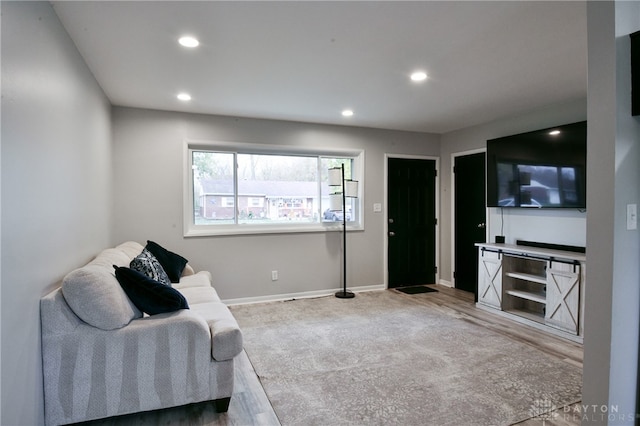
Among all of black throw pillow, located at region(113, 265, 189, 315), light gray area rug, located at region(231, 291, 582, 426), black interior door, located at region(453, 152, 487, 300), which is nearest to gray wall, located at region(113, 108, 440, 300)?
black interior door, located at region(453, 152, 487, 300)

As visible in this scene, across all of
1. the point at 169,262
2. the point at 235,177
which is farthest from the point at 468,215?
the point at 169,262

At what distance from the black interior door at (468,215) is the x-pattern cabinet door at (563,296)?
1397mm

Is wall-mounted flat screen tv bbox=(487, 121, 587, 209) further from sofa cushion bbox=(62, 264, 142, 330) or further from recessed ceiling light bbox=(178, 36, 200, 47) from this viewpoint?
sofa cushion bbox=(62, 264, 142, 330)

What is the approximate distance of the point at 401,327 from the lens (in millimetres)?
3674

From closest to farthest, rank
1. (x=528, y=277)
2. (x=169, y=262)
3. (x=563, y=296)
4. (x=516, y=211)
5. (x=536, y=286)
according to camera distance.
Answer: (x=563, y=296) < (x=169, y=262) < (x=528, y=277) < (x=536, y=286) < (x=516, y=211)

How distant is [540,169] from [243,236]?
141 inches

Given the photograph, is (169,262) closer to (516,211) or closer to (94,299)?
(94,299)

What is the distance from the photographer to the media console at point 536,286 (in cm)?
333

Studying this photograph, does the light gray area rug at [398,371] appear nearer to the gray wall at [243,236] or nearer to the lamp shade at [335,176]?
the gray wall at [243,236]

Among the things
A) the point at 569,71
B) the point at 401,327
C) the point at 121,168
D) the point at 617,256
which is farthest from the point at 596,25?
the point at 121,168

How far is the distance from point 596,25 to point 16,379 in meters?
3.02

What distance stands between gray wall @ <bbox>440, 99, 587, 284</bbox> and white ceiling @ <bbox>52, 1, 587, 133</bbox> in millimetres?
214

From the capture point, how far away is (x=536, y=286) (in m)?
4.14

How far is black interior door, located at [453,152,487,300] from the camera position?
4996 millimetres
